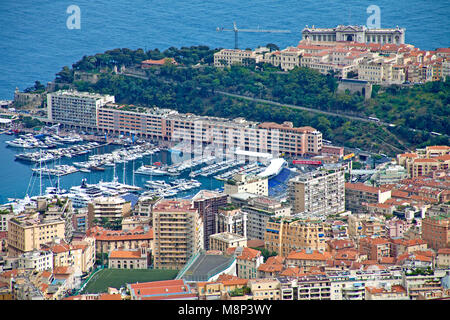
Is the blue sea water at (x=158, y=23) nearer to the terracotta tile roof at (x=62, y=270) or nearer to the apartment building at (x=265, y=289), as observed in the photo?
the terracotta tile roof at (x=62, y=270)

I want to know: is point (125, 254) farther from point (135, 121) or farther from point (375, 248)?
point (135, 121)

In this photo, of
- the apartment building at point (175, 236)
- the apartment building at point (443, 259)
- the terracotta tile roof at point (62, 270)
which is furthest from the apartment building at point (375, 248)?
the terracotta tile roof at point (62, 270)

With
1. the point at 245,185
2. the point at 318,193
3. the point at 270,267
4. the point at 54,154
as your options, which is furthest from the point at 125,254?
the point at 54,154

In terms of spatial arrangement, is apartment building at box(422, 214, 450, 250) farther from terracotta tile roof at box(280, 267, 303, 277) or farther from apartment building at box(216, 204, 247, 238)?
terracotta tile roof at box(280, 267, 303, 277)

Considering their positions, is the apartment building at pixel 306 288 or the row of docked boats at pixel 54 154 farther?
the row of docked boats at pixel 54 154

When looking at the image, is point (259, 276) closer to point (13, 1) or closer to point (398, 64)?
point (398, 64)
